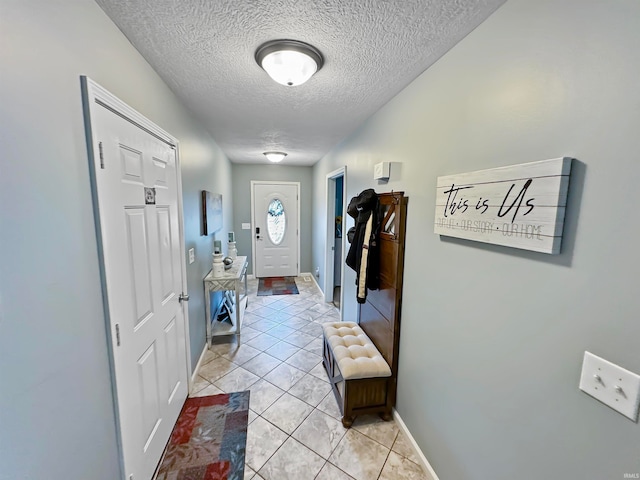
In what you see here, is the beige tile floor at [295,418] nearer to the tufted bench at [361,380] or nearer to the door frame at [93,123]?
the tufted bench at [361,380]

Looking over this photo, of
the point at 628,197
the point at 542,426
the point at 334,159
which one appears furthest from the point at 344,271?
the point at 628,197

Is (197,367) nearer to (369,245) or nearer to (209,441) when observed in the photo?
(209,441)

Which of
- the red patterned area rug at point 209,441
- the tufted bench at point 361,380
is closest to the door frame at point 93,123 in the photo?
the red patterned area rug at point 209,441

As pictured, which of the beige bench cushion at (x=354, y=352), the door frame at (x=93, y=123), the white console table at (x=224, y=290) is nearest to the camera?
the door frame at (x=93, y=123)

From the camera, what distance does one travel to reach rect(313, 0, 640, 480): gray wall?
704mm

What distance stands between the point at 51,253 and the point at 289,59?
1.31 m

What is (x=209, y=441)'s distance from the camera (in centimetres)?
170

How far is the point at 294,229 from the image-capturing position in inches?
214

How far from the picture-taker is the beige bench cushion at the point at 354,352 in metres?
1.78

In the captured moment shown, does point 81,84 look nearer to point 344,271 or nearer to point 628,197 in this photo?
point 628,197

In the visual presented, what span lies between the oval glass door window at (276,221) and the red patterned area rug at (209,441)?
11.6ft

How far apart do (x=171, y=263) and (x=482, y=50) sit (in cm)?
212

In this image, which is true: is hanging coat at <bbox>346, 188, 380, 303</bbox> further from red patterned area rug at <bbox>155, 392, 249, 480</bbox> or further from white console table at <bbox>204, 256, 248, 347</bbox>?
white console table at <bbox>204, 256, 248, 347</bbox>

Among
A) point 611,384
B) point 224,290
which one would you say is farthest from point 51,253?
point 224,290
